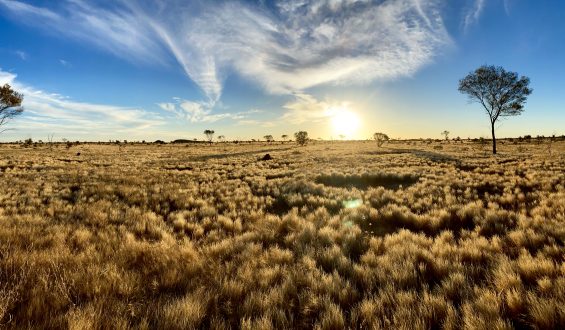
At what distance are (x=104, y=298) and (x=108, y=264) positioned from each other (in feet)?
4.10

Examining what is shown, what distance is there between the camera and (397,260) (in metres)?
5.28

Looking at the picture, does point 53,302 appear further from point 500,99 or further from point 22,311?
point 500,99

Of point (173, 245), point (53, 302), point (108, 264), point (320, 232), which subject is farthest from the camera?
point (320, 232)

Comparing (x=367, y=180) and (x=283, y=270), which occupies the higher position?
(x=283, y=270)

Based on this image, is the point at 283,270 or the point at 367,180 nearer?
the point at 283,270

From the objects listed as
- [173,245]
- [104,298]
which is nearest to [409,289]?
[104,298]

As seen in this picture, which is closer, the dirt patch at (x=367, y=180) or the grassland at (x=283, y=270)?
the grassland at (x=283, y=270)

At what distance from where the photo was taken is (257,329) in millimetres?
3227

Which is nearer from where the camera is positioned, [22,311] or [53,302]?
[22,311]

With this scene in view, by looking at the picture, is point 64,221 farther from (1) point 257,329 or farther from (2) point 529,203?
(2) point 529,203

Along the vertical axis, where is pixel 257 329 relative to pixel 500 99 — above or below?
below

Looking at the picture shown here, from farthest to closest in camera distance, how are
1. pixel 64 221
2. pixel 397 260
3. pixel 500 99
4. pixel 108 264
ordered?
pixel 500 99 < pixel 64 221 < pixel 397 260 < pixel 108 264

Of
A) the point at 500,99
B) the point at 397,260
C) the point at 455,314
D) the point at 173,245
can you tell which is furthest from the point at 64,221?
the point at 500,99

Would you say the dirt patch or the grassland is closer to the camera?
the grassland
